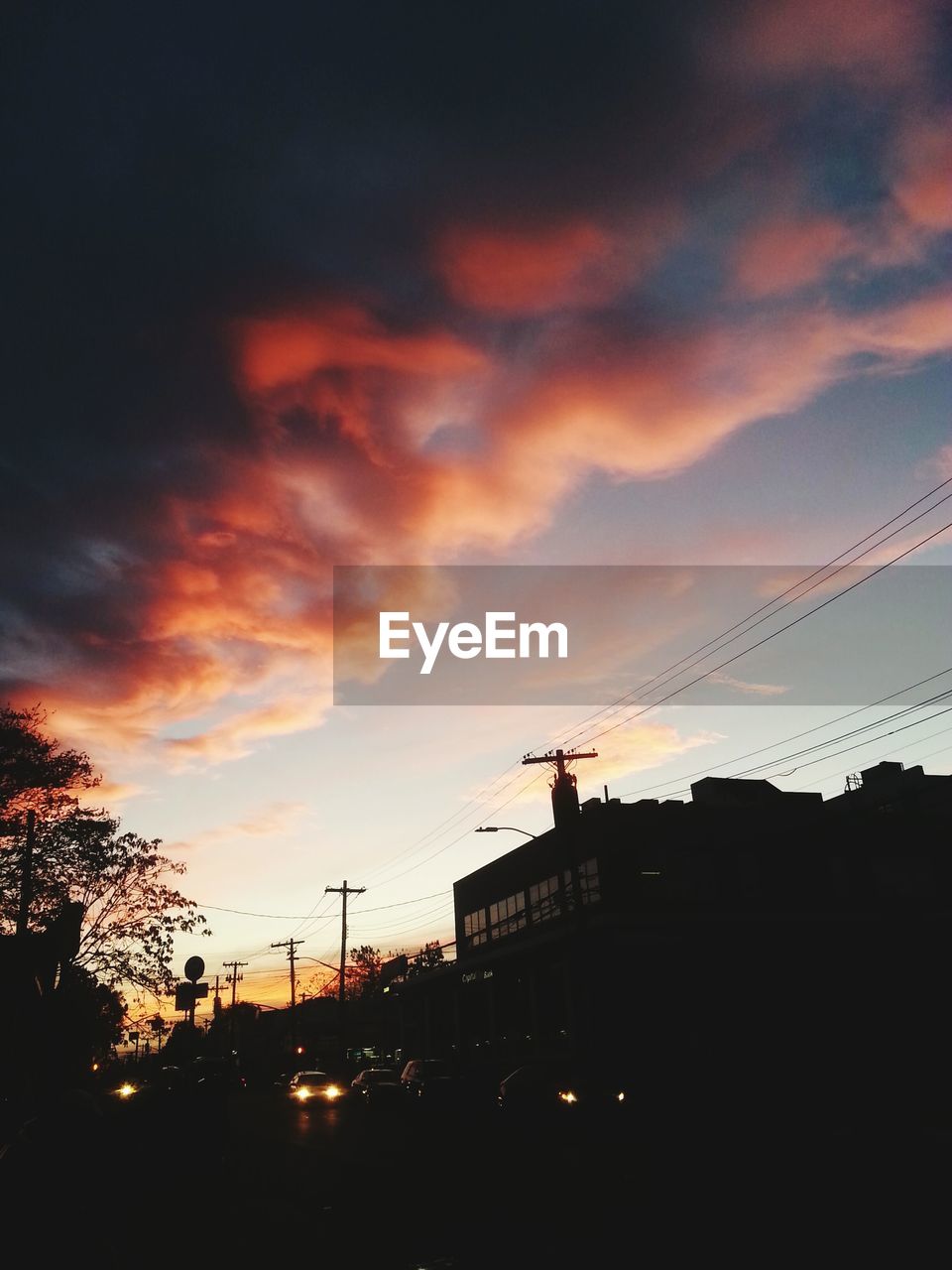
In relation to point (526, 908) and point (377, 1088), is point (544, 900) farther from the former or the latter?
point (377, 1088)

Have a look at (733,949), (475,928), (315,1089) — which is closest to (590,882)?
(733,949)

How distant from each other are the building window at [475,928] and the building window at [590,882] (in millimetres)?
15485

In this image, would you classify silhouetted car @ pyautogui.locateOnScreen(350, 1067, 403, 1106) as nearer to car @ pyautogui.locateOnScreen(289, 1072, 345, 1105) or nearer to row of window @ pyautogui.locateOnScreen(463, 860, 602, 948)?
car @ pyautogui.locateOnScreen(289, 1072, 345, 1105)

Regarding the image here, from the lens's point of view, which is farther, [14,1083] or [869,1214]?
[14,1083]

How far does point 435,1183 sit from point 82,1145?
597 centimetres

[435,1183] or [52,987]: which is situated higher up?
[52,987]

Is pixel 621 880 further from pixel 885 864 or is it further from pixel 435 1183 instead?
pixel 435 1183

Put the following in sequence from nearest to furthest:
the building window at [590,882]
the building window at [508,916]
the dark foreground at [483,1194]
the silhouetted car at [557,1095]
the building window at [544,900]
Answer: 1. the dark foreground at [483,1194]
2. the silhouetted car at [557,1095]
3. the building window at [590,882]
4. the building window at [544,900]
5. the building window at [508,916]

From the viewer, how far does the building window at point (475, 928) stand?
194 feet

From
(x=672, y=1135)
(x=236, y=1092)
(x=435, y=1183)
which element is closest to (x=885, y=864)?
(x=672, y=1135)

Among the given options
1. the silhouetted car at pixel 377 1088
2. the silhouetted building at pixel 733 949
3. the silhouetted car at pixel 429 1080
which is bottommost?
the silhouetted car at pixel 377 1088

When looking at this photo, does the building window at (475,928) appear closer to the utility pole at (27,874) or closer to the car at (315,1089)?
the car at (315,1089)

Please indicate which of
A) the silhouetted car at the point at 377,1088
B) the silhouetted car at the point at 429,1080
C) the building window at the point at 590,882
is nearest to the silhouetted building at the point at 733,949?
the building window at the point at 590,882

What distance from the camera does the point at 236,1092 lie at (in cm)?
7106
